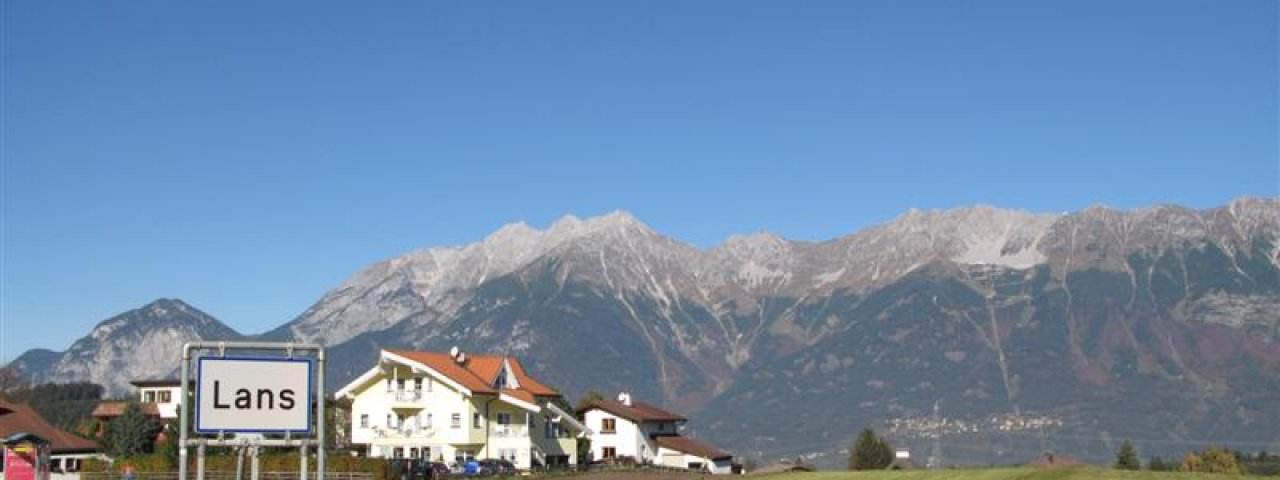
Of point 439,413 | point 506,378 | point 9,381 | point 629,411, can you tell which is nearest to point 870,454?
point 629,411

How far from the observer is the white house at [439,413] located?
94875mm

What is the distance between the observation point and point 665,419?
123 metres

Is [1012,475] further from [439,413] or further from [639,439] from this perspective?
[639,439]

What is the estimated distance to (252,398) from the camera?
2748 centimetres

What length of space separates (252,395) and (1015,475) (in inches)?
1318

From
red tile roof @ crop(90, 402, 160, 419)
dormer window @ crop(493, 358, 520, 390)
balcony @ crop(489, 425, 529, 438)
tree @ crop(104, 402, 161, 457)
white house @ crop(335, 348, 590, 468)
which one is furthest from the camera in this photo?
red tile roof @ crop(90, 402, 160, 419)

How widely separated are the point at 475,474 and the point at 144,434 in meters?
40.4

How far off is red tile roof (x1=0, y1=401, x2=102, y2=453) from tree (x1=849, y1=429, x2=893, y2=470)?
2477 inches

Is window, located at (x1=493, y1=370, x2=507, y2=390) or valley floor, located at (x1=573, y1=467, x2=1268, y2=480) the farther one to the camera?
window, located at (x1=493, y1=370, x2=507, y2=390)

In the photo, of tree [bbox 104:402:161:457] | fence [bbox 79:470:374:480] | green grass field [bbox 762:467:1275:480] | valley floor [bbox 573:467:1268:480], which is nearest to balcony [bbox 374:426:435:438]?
fence [bbox 79:470:374:480]

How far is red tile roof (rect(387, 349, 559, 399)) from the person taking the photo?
94.9 m

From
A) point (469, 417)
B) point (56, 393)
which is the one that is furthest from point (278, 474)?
point (56, 393)

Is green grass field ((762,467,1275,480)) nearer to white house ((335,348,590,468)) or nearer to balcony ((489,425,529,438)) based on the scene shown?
white house ((335,348,590,468))

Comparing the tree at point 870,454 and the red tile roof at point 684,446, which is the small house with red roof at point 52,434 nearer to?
the red tile roof at point 684,446
